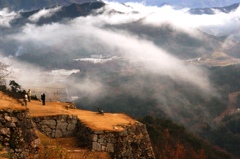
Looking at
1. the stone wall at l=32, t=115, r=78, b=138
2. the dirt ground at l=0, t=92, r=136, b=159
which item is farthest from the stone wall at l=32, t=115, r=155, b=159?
the dirt ground at l=0, t=92, r=136, b=159

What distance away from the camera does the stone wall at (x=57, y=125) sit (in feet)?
101

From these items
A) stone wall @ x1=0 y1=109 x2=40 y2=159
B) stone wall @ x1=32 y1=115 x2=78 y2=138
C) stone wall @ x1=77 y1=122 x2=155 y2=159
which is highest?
stone wall @ x1=0 y1=109 x2=40 y2=159

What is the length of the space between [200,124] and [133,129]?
17222 cm

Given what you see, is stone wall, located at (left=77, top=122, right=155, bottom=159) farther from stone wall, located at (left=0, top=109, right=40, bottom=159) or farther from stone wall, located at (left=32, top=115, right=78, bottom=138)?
stone wall, located at (left=0, top=109, right=40, bottom=159)

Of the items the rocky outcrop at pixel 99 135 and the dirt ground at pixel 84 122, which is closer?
the dirt ground at pixel 84 122

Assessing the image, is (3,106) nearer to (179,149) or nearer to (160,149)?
(160,149)

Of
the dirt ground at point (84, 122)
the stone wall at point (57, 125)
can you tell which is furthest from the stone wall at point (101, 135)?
the dirt ground at point (84, 122)

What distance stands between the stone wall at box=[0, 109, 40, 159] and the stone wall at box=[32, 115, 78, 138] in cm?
818

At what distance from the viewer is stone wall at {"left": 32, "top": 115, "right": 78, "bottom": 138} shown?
30812mm

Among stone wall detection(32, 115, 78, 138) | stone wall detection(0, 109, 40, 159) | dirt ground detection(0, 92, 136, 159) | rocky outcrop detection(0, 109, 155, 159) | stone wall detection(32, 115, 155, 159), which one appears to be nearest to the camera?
stone wall detection(0, 109, 40, 159)

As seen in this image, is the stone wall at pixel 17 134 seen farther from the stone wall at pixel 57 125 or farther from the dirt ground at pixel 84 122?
the stone wall at pixel 57 125

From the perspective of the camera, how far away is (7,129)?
2127cm

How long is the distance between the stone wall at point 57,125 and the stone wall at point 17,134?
8.18 metres

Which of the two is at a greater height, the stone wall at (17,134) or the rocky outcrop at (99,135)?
the stone wall at (17,134)
